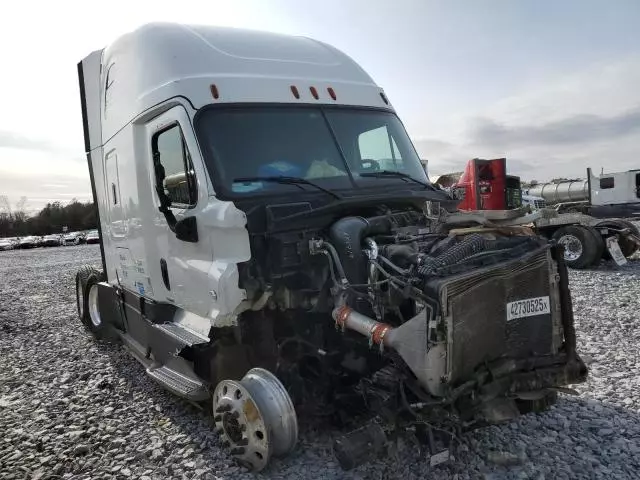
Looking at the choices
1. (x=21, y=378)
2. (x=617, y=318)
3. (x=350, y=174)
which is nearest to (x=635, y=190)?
(x=617, y=318)

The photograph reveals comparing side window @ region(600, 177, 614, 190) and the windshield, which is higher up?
the windshield

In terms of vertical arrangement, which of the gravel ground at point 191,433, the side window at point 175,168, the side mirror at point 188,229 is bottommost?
the gravel ground at point 191,433

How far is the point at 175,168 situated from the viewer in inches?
182

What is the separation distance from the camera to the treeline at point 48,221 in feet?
177

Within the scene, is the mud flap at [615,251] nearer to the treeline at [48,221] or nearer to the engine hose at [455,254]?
the engine hose at [455,254]

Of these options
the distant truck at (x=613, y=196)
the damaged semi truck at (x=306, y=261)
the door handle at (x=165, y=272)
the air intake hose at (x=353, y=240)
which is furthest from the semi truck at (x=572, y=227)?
the distant truck at (x=613, y=196)

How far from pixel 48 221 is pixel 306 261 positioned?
189ft

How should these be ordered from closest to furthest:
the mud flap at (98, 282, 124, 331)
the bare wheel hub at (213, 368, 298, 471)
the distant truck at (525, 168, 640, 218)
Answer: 1. the bare wheel hub at (213, 368, 298, 471)
2. the mud flap at (98, 282, 124, 331)
3. the distant truck at (525, 168, 640, 218)

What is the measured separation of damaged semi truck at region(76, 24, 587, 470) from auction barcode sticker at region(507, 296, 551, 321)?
10mm

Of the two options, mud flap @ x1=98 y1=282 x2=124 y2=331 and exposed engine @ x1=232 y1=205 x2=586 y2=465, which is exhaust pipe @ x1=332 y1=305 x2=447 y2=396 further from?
mud flap @ x1=98 y1=282 x2=124 y2=331

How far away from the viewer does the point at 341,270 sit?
380cm

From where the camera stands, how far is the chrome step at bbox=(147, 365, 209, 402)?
4.37m

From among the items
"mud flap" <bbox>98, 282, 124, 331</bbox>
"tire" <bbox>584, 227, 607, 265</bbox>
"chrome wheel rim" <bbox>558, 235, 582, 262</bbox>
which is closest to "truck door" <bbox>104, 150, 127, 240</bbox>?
"mud flap" <bbox>98, 282, 124, 331</bbox>

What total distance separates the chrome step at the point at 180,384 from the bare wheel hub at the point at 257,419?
0.44 meters
